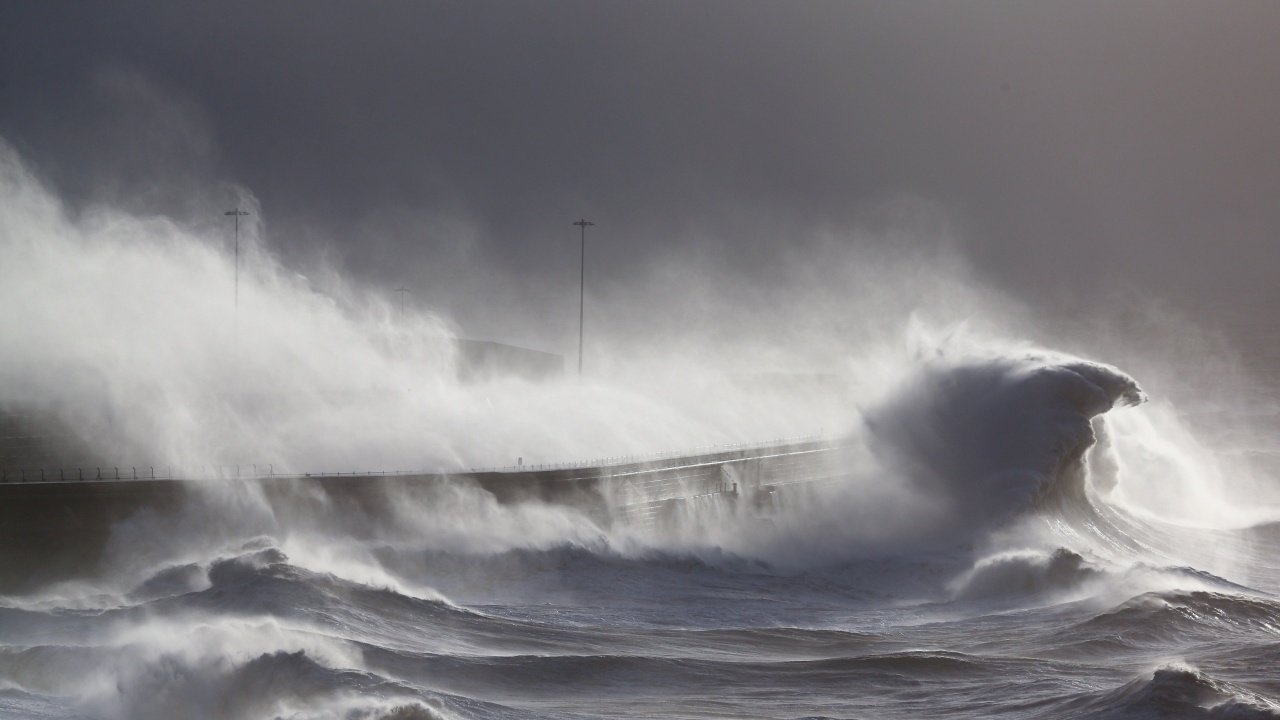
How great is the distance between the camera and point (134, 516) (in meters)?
22.6

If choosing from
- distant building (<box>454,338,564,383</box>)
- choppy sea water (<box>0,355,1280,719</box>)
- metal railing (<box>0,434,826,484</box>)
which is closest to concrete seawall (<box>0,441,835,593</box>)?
metal railing (<box>0,434,826,484</box>)

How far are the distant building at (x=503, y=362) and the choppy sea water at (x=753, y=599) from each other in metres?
20.2

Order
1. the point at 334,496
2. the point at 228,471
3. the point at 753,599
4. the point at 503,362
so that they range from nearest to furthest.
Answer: the point at 753,599 → the point at 334,496 → the point at 228,471 → the point at 503,362

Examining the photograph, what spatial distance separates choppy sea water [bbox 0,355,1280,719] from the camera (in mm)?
14117

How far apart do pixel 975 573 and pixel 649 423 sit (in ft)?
65.3

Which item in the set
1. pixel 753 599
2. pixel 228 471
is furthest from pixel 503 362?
pixel 753 599

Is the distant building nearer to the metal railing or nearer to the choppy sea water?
the metal railing

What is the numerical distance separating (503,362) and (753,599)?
107 feet

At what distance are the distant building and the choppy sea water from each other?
2020cm

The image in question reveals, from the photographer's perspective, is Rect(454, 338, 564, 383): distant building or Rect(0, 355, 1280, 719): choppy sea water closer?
Rect(0, 355, 1280, 719): choppy sea water

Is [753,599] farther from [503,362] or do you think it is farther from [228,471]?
[503,362]

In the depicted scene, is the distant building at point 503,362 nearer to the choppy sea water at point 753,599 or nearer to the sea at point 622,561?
the sea at point 622,561

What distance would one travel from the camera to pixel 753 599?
21.4 meters

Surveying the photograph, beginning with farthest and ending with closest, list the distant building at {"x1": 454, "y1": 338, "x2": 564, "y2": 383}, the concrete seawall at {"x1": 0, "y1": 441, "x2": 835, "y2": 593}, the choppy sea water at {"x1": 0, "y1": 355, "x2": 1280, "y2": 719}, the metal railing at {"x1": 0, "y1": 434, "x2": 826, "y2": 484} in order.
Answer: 1. the distant building at {"x1": 454, "y1": 338, "x2": 564, "y2": 383}
2. the metal railing at {"x1": 0, "y1": 434, "x2": 826, "y2": 484}
3. the concrete seawall at {"x1": 0, "y1": 441, "x2": 835, "y2": 593}
4. the choppy sea water at {"x1": 0, "y1": 355, "x2": 1280, "y2": 719}
